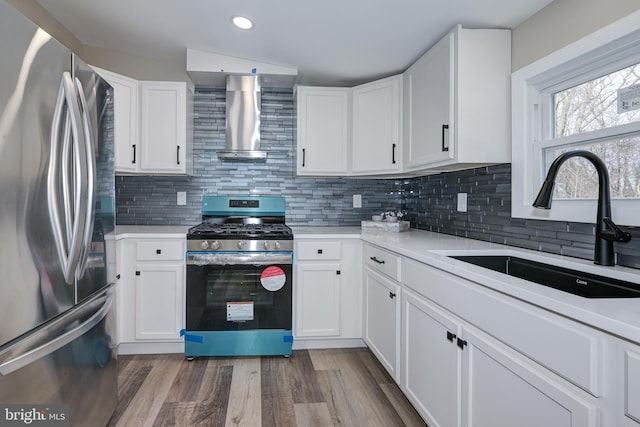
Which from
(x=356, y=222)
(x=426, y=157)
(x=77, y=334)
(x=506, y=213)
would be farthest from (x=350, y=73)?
(x=77, y=334)

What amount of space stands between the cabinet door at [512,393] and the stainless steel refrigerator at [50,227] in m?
1.46

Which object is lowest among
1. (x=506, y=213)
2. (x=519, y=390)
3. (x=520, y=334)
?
(x=519, y=390)

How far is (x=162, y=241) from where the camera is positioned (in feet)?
8.58

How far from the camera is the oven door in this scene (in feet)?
8.43

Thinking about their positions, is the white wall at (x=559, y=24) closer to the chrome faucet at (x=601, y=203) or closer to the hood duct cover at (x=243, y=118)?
the chrome faucet at (x=601, y=203)

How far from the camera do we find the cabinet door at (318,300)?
2721 mm

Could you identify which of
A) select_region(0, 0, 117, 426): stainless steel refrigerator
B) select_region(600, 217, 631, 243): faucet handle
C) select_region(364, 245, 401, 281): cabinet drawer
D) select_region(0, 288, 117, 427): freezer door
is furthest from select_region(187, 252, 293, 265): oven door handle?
select_region(600, 217, 631, 243): faucet handle

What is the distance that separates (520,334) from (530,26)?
1.58m

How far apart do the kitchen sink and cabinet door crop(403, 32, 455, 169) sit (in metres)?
0.62

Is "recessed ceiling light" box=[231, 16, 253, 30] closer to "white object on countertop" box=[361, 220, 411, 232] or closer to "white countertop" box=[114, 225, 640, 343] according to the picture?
"white countertop" box=[114, 225, 640, 343]

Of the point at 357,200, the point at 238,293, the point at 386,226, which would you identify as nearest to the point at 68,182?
the point at 238,293

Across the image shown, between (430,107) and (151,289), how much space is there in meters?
2.27

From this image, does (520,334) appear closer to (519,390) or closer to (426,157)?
(519,390)

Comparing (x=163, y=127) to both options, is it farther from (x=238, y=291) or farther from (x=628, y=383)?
(x=628, y=383)
